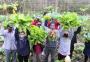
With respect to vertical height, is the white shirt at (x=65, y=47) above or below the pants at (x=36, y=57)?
above

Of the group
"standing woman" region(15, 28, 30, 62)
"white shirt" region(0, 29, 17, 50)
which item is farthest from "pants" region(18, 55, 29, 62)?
"white shirt" region(0, 29, 17, 50)

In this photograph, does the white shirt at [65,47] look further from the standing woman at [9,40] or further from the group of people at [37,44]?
the standing woman at [9,40]

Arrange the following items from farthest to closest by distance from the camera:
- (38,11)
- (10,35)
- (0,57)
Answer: (38,11)
(0,57)
(10,35)

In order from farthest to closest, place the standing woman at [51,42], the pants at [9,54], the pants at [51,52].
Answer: the pants at [9,54] < the pants at [51,52] < the standing woman at [51,42]

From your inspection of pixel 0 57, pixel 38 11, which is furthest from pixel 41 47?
pixel 38 11

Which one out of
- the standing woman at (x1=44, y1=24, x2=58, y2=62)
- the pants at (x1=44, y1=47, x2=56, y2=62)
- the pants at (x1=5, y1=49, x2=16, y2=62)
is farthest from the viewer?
the pants at (x1=5, y1=49, x2=16, y2=62)

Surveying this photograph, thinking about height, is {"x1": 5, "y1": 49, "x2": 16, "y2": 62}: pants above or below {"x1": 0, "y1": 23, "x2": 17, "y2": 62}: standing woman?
below

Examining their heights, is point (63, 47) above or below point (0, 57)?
above

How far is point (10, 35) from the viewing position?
11.8 m

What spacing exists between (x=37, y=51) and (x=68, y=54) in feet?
3.32

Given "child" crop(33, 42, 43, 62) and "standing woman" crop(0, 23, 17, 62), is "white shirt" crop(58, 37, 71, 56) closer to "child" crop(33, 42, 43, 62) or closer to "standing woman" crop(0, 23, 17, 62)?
"child" crop(33, 42, 43, 62)

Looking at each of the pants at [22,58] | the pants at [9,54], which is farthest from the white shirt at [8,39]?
the pants at [22,58]

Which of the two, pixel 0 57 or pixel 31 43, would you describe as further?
pixel 0 57

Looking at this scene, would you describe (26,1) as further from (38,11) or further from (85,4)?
(85,4)
